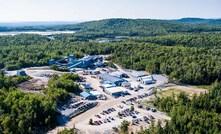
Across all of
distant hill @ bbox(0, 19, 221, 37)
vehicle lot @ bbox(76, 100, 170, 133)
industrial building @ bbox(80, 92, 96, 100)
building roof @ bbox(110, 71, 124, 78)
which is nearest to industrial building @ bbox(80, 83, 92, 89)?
industrial building @ bbox(80, 92, 96, 100)

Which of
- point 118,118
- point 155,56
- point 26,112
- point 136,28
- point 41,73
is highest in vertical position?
point 136,28

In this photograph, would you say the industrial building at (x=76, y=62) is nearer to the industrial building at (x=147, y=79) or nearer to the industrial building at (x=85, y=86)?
the industrial building at (x=85, y=86)

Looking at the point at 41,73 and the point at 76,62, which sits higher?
the point at 76,62

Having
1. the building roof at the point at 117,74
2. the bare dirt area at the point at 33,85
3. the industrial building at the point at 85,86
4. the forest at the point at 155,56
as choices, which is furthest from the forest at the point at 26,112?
the forest at the point at 155,56

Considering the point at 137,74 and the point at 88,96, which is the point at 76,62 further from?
the point at 88,96

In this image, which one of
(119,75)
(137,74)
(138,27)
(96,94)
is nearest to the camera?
(96,94)

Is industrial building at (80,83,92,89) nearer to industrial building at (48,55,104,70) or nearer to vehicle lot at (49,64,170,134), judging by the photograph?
vehicle lot at (49,64,170,134)

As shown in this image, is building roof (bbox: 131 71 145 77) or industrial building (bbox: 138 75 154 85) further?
building roof (bbox: 131 71 145 77)

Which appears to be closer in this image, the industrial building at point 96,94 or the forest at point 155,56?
the industrial building at point 96,94

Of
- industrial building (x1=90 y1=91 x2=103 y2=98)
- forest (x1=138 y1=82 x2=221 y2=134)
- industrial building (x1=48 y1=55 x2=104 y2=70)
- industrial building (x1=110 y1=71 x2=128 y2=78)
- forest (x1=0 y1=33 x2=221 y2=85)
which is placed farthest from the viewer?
industrial building (x1=48 y1=55 x2=104 y2=70)

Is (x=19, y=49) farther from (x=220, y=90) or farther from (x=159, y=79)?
(x=220, y=90)

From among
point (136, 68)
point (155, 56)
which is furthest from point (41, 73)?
point (155, 56)
